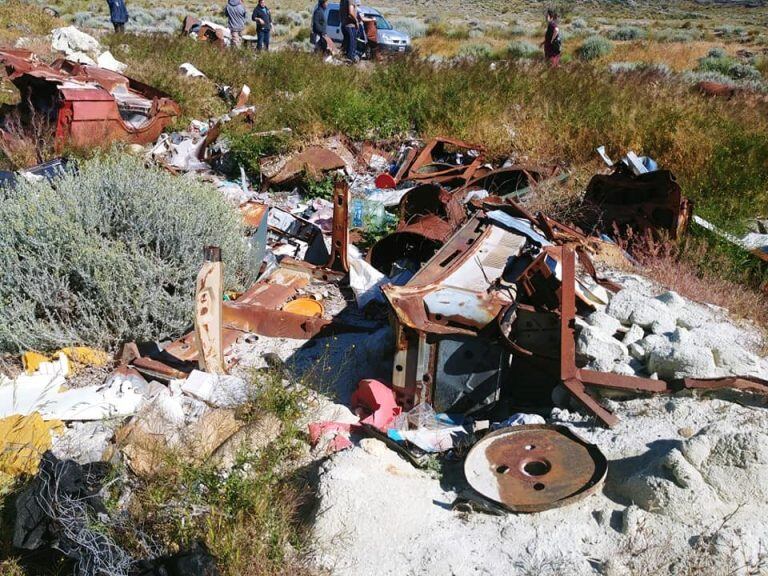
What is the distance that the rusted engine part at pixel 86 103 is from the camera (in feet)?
27.3

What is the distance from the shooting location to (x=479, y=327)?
4.05m

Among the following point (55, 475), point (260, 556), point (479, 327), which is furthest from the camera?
point (479, 327)

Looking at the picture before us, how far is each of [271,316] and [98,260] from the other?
130 cm

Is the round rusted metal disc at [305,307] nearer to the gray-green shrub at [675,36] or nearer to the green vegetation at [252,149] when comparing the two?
the green vegetation at [252,149]

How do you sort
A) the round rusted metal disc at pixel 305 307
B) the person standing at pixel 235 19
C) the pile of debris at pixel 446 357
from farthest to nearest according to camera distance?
the person standing at pixel 235 19
the round rusted metal disc at pixel 305 307
the pile of debris at pixel 446 357

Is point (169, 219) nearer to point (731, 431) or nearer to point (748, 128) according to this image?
point (731, 431)

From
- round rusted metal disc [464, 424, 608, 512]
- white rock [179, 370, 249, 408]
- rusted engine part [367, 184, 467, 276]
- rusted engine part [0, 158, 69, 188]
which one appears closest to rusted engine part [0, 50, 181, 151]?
rusted engine part [0, 158, 69, 188]

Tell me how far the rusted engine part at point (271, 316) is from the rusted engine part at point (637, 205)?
8.57 feet

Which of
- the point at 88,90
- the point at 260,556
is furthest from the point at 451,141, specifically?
the point at 260,556

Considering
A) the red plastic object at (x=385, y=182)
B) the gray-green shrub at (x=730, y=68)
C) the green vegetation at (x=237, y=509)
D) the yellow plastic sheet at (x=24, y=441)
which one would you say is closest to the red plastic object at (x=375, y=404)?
the green vegetation at (x=237, y=509)

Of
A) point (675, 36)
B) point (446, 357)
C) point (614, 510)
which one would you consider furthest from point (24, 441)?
point (675, 36)

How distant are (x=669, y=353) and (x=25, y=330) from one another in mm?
4129

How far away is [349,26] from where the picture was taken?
14.8m

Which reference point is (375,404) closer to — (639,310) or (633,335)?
(633,335)
